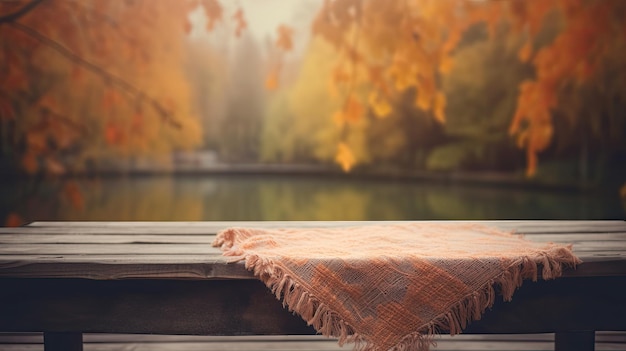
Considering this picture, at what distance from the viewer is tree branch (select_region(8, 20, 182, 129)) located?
6.84 ft

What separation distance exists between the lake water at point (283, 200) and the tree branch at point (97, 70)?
0.91ft

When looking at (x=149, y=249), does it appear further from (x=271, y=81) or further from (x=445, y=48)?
(x=445, y=48)

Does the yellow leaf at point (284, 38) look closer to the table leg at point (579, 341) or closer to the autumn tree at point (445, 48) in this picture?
the autumn tree at point (445, 48)

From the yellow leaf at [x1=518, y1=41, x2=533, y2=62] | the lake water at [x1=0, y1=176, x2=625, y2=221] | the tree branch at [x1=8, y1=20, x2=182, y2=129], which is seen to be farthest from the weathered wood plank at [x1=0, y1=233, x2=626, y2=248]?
the yellow leaf at [x1=518, y1=41, x2=533, y2=62]

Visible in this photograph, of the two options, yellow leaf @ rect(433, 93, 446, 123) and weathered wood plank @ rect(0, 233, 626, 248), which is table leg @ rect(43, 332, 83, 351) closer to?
weathered wood plank @ rect(0, 233, 626, 248)

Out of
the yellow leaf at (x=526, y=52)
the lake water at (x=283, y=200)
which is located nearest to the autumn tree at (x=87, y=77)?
the lake water at (x=283, y=200)

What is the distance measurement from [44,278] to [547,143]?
1.78 m

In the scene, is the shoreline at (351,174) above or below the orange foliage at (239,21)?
below

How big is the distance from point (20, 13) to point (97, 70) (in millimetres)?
347

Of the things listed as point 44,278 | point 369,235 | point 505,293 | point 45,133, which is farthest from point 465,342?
point 45,133

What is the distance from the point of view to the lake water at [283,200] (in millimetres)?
2154

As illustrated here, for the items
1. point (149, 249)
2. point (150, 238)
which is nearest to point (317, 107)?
point (150, 238)

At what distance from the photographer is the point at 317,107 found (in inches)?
85.7

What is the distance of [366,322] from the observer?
1.11 metres
